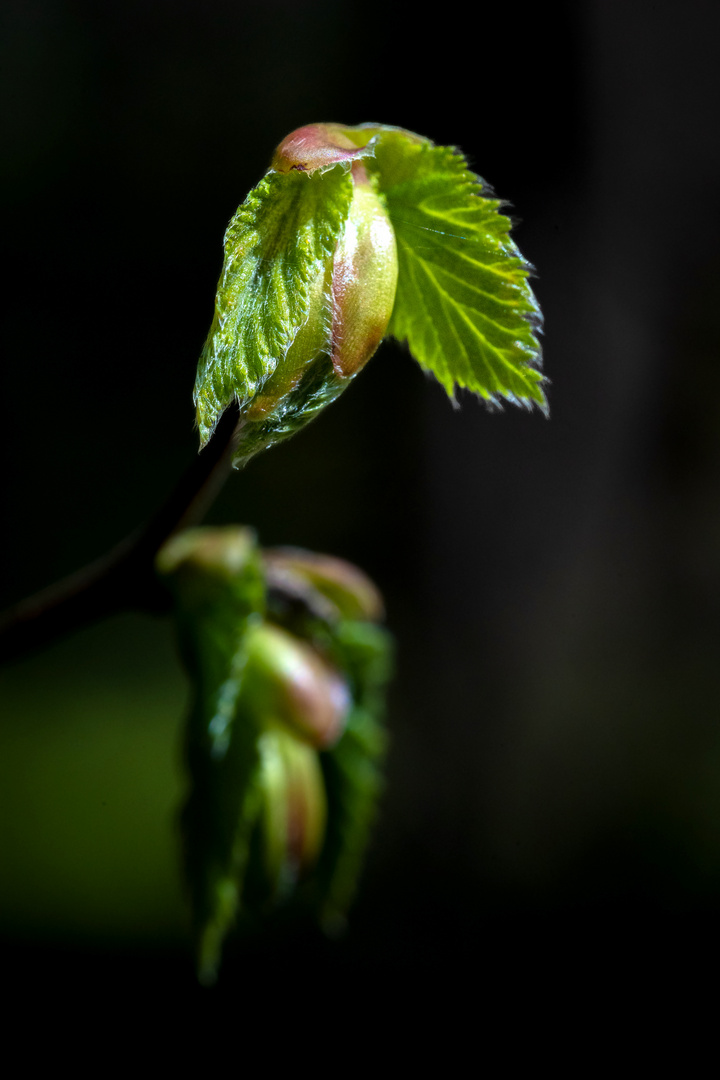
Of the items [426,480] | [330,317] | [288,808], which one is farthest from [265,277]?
[426,480]

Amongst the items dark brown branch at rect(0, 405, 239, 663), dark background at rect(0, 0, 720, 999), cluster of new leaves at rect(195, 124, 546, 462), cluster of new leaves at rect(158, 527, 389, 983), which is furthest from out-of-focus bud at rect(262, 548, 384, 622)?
dark background at rect(0, 0, 720, 999)

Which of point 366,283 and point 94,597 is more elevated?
point 366,283

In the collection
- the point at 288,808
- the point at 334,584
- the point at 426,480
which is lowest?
the point at 426,480

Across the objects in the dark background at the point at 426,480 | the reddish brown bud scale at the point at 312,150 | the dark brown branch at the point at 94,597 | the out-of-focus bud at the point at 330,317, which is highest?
the reddish brown bud scale at the point at 312,150

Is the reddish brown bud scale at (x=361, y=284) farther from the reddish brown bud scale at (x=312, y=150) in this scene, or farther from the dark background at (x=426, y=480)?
the dark background at (x=426, y=480)

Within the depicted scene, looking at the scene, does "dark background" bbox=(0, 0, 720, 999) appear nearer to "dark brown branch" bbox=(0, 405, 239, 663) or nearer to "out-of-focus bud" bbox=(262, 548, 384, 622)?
"out-of-focus bud" bbox=(262, 548, 384, 622)

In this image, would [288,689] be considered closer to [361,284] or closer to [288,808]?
[288,808]

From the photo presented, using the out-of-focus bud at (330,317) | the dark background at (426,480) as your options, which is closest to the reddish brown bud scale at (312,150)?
the out-of-focus bud at (330,317)
